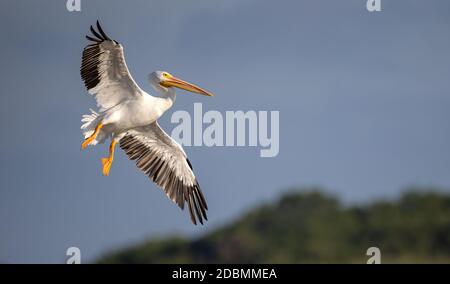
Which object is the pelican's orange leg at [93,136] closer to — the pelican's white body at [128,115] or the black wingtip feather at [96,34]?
the pelican's white body at [128,115]

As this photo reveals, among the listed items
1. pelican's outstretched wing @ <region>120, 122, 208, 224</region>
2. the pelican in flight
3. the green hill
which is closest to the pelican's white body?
the pelican in flight

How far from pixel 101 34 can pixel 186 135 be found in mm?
8406

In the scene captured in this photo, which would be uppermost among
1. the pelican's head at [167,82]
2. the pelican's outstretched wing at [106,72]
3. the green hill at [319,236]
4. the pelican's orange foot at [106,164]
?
the green hill at [319,236]

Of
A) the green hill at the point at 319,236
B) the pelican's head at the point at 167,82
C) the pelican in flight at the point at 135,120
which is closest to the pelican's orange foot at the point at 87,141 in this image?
the pelican in flight at the point at 135,120

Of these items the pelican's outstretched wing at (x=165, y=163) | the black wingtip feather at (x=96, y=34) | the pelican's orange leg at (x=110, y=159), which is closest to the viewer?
the black wingtip feather at (x=96, y=34)

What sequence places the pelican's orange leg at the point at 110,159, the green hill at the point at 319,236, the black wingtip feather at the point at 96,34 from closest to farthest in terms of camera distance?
the black wingtip feather at the point at 96,34
the pelican's orange leg at the point at 110,159
the green hill at the point at 319,236

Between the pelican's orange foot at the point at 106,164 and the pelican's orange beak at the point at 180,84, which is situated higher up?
the pelican's orange beak at the point at 180,84

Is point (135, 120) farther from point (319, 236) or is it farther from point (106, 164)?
point (319, 236)

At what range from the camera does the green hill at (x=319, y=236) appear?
25.6 m

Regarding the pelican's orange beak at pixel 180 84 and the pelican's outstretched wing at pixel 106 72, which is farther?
the pelican's orange beak at pixel 180 84

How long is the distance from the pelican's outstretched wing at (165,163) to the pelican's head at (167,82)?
2.08ft
